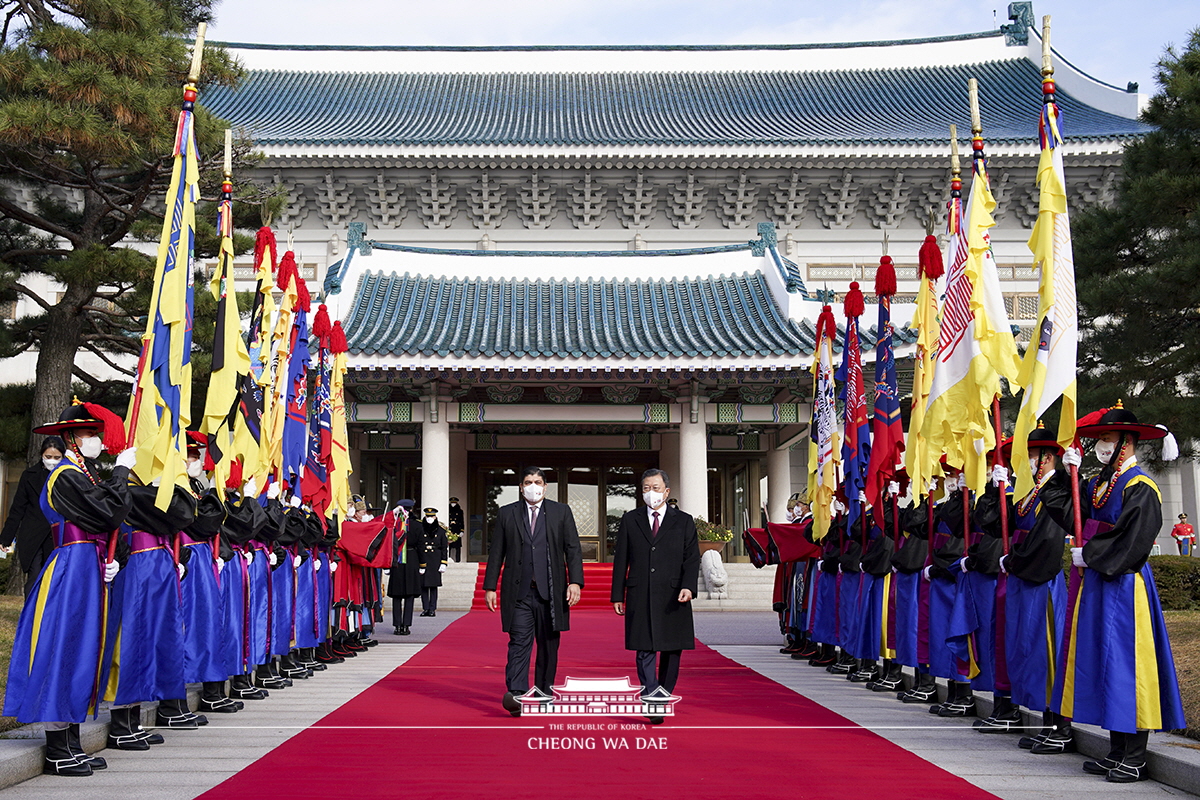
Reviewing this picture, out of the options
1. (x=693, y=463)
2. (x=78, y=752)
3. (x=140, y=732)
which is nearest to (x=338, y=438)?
(x=140, y=732)

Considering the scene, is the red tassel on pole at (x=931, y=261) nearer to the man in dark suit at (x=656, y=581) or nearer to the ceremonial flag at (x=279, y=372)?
the man in dark suit at (x=656, y=581)

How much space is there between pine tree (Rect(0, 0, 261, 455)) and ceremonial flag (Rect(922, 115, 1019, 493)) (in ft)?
24.9

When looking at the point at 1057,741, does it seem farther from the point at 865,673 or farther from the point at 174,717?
the point at 174,717

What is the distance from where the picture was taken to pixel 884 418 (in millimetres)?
8352

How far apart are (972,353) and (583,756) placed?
3748 mm

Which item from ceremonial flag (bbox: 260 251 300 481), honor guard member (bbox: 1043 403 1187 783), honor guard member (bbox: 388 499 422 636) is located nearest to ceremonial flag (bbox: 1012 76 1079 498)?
honor guard member (bbox: 1043 403 1187 783)

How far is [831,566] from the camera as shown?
8.70 m

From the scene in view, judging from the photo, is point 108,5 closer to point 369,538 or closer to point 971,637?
point 369,538

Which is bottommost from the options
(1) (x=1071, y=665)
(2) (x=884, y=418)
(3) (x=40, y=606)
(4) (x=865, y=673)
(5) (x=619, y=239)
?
(4) (x=865, y=673)

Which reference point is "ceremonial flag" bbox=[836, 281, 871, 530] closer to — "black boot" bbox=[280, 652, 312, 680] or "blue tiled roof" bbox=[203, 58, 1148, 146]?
"black boot" bbox=[280, 652, 312, 680]

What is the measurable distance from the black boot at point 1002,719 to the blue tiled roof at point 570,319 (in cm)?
930

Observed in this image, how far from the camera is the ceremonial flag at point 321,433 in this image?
920 cm

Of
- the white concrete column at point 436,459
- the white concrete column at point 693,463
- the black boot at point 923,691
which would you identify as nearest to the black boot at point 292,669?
the black boot at point 923,691

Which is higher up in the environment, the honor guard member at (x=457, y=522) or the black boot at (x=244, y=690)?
the honor guard member at (x=457, y=522)
